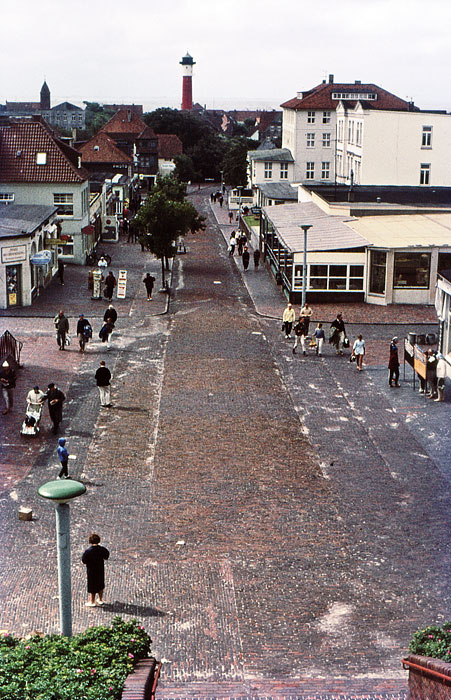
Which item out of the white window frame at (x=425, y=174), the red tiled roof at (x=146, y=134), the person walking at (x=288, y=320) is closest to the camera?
the person walking at (x=288, y=320)

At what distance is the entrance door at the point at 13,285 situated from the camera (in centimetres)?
3970

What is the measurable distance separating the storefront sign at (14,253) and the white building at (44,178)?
12389mm

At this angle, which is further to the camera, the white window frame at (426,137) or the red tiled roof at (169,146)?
the red tiled roof at (169,146)

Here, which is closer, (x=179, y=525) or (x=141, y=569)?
(x=141, y=569)

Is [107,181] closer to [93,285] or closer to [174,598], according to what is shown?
[93,285]

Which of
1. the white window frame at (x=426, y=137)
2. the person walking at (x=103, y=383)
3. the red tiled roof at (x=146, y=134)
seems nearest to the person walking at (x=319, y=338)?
the person walking at (x=103, y=383)

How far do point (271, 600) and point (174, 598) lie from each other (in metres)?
1.39

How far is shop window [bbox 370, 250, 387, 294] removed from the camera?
40812 mm

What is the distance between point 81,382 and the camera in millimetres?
27516

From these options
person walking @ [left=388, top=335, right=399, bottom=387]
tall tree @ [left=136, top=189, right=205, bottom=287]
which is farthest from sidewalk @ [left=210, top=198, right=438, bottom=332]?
person walking @ [left=388, top=335, right=399, bottom=387]

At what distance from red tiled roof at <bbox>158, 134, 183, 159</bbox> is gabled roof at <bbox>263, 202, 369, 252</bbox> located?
7058cm

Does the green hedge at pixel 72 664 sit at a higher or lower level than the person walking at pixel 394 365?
higher

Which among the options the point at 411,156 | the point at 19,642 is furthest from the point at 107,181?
the point at 19,642

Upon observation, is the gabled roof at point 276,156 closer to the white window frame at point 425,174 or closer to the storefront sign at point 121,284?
the white window frame at point 425,174
